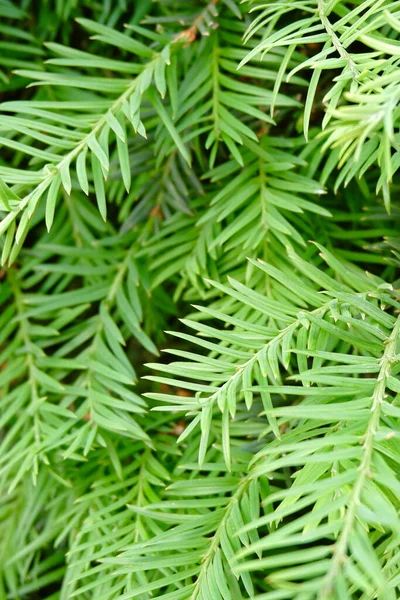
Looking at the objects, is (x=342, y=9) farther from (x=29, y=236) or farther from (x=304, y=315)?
(x=29, y=236)

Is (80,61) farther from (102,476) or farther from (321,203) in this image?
(102,476)

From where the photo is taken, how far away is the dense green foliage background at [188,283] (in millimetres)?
461

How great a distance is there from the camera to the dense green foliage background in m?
0.46

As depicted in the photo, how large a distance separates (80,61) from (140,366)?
1.08 ft

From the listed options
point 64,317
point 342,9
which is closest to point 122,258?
point 64,317

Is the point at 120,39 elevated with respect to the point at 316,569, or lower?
elevated

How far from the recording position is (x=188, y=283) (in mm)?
689

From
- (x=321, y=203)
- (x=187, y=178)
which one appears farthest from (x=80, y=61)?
(x=321, y=203)

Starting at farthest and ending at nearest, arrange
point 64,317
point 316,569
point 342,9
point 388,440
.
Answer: point 64,317 → point 342,9 → point 388,440 → point 316,569

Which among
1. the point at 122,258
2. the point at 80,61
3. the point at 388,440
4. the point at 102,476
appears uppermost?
the point at 80,61

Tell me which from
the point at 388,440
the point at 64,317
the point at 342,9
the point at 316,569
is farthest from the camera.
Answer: the point at 64,317

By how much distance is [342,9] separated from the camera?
56 cm

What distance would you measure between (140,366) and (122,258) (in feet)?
0.42

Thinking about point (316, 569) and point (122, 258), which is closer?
point (316, 569)
